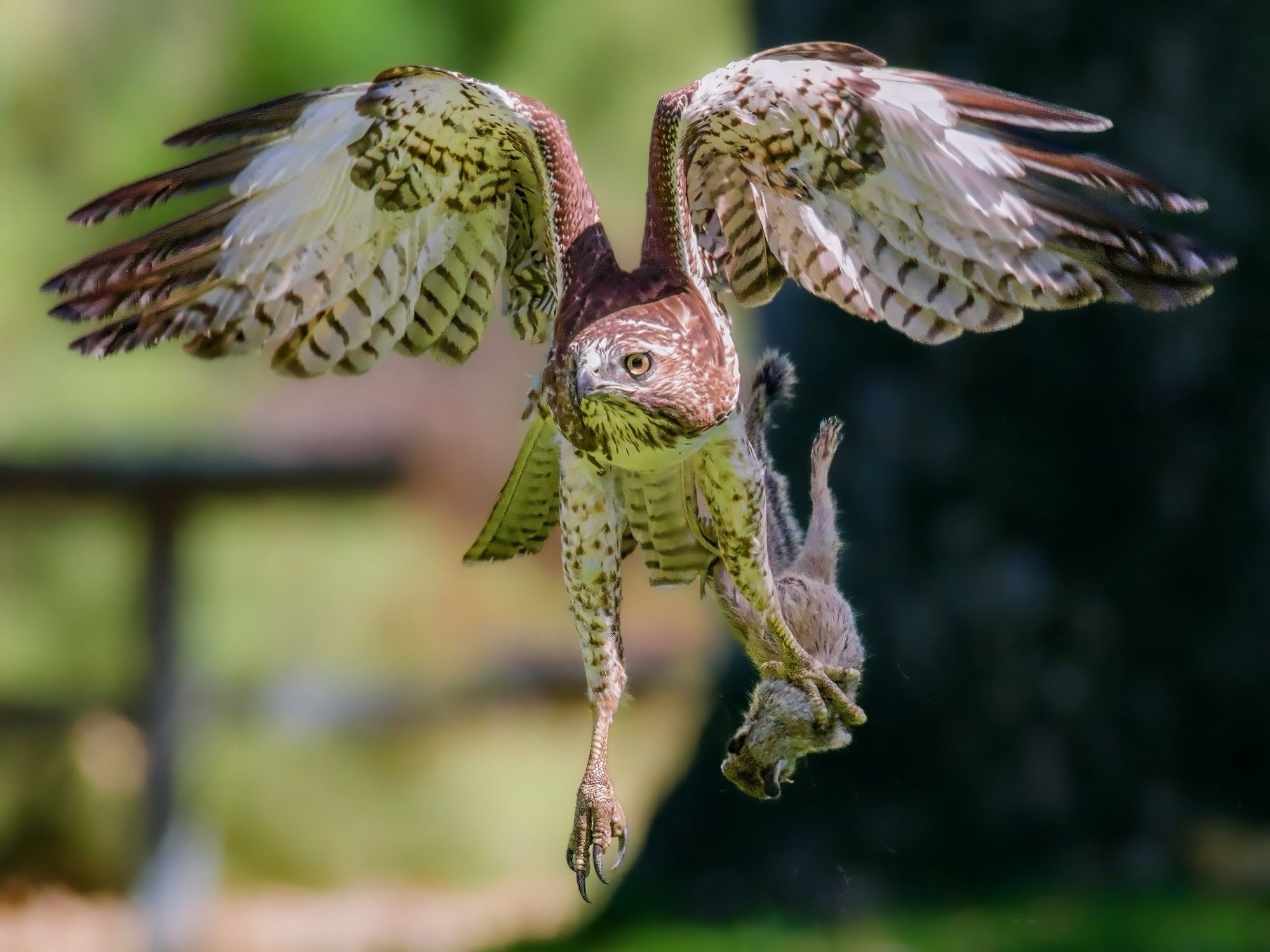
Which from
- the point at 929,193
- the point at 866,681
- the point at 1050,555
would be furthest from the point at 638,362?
the point at 1050,555

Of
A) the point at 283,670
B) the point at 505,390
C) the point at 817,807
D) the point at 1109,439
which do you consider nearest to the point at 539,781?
the point at 283,670

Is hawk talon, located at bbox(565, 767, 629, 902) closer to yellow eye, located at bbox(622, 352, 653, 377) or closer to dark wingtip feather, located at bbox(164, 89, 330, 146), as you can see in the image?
yellow eye, located at bbox(622, 352, 653, 377)

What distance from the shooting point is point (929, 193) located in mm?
3125

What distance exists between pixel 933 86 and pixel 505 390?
9262 millimetres

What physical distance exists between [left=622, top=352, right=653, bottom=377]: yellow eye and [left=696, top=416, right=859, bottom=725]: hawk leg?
0.25 metres

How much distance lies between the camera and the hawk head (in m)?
2.92

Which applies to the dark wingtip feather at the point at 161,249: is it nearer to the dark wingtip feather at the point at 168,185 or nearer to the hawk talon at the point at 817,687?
the dark wingtip feather at the point at 168,185

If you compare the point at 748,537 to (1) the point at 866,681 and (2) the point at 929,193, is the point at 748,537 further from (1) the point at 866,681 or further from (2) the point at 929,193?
(1) the point at 866,681

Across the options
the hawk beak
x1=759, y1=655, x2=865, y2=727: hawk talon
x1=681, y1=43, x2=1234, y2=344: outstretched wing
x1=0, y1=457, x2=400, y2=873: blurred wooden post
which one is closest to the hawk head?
the hawk beak

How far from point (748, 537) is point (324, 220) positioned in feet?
3.57

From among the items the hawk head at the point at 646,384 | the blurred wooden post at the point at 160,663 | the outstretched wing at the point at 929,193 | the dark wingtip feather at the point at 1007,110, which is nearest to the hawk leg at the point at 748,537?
the hawk head at the point at 646,384

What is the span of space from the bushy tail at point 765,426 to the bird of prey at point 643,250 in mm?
193

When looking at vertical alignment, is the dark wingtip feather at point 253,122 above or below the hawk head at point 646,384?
above

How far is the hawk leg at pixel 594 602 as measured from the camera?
10.5 ft
